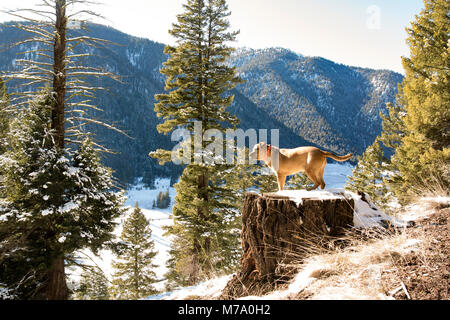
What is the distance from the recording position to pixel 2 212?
6031 mm

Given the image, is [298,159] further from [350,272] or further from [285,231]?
[350,272]

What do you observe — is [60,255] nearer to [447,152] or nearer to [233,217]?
[233,217]

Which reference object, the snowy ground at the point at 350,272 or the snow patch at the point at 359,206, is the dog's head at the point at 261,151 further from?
the snowy ground at the point at 350,272

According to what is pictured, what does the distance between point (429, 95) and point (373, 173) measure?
11.0 metres

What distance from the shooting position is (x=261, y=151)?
5125mm

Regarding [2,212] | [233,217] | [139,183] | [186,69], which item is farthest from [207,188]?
[139,183]

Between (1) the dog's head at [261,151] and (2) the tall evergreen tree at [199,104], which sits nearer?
(1) the dog's head at [261,151]

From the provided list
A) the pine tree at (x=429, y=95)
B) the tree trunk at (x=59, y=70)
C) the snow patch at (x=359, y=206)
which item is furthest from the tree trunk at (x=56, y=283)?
the pine tree at (x=429, y=95)

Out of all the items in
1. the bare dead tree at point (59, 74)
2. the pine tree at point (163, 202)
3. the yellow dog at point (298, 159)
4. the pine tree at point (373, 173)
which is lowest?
the pine tree at point (163, 202)

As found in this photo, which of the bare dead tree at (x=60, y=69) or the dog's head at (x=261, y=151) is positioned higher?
the bare dead tree at (x=60, y=69)

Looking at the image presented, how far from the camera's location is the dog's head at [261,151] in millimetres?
5070

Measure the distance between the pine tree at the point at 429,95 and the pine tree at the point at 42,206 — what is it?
10.8m

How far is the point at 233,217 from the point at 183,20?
348 inches
